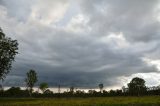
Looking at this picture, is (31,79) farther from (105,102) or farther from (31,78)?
(105,102)

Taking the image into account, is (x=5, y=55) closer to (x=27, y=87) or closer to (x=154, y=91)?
(x=154, y=91)

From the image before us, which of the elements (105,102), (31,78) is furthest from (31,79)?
(105,102)

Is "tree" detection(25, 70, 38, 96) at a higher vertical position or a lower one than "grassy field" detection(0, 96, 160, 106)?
higher

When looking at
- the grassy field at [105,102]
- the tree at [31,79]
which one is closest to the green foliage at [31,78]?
the tree at [31,79]

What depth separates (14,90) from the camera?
570ft

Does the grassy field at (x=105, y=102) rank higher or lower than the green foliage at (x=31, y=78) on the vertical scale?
lower

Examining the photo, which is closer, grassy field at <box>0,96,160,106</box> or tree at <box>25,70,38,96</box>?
grassy field at <box>0,96,160,106</box>

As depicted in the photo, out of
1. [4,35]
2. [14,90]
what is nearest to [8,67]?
[4,35]

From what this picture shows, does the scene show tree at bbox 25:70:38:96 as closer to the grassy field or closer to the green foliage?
the green foliage

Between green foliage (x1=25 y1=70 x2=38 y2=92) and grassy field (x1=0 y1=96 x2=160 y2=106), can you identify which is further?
green foliage (x1=25 y1=70 x2=38 y2=92)

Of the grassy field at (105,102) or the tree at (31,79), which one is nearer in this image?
the grassy field at (105,102)

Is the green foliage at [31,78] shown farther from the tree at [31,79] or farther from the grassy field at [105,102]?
the grassy field at [105,102]

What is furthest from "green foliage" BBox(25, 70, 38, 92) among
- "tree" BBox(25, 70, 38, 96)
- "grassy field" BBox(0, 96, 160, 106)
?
"grassy field" BBox(0, 96, 160, 106)

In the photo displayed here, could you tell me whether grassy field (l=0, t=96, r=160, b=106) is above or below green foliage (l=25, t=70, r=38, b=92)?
below
